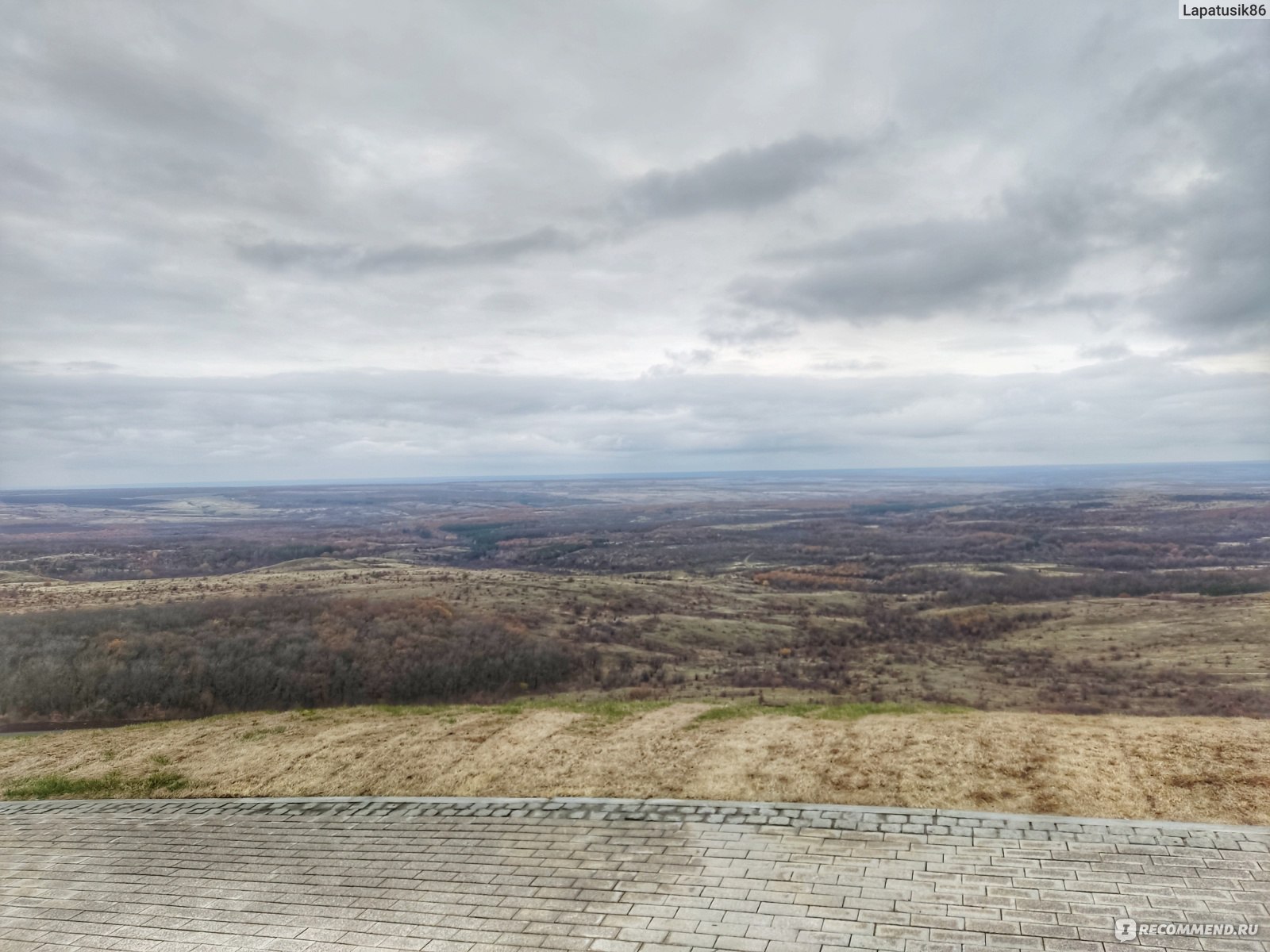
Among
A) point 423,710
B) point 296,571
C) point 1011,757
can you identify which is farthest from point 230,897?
point 296,571

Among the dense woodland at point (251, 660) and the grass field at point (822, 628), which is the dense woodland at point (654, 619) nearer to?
the dense woodland at point (251, 660)

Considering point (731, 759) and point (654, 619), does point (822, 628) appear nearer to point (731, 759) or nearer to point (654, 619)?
point (654, 619)

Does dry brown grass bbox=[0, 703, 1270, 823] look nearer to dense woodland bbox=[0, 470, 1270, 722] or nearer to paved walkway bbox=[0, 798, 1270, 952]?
paved walkway bbox=[0, 798, 1270, 952]

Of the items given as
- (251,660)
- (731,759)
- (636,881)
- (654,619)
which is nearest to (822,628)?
(654,619)

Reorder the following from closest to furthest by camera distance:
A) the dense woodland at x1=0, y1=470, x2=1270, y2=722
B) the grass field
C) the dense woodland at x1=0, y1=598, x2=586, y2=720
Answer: the dense woodland at x1=0, y1=598, x2=586, y2=720 < the dense woodland at x1=0, y1=470, x2=1270, y2=722 < the grass field

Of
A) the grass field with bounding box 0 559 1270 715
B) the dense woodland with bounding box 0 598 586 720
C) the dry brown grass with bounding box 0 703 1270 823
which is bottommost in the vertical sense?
the grass field with bounding box 0 559 1270 715

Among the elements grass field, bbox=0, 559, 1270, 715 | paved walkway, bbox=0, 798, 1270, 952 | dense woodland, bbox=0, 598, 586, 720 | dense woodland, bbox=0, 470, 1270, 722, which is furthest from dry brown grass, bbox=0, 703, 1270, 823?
grass field, bbox=0, 559, 1270, 715

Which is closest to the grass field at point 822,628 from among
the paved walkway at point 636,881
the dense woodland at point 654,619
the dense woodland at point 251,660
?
the dense woodland at point 654,619
